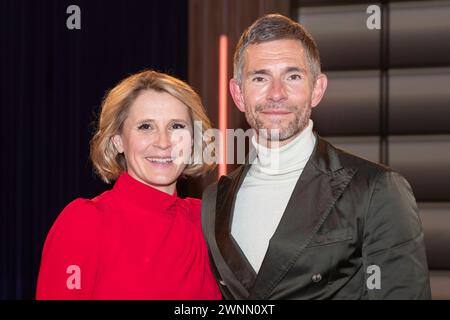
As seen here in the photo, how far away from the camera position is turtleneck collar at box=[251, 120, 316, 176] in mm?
1583

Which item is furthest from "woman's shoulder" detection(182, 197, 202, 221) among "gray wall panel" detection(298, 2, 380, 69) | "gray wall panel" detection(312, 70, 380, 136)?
"gray wall panel" detection(298, 2, 380, 69)

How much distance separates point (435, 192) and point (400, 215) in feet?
4.75

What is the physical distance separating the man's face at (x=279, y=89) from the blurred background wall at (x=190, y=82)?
122 cm

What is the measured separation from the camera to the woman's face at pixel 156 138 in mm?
1678

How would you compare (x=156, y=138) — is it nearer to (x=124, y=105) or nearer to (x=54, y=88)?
(x=124, y=105)

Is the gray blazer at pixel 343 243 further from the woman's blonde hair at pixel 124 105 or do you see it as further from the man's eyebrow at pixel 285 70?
the woman's blonde hair at pixel 124 105

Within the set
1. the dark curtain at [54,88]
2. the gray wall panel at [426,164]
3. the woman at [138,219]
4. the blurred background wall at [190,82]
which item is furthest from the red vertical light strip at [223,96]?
the woman at [138,219]

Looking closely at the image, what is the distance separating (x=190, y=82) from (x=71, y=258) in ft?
4.93

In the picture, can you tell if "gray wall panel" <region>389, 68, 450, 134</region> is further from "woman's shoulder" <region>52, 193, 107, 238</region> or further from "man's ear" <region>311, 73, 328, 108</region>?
"woman's shoulder" <region>52, 193, 107, 238</region>

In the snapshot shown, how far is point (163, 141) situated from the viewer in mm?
1662

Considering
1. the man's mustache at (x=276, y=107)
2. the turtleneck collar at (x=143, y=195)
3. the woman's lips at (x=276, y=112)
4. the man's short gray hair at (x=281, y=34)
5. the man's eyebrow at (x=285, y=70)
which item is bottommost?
the turtleneck collar at (x=143, y=195)

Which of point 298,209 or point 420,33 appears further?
point 420,33

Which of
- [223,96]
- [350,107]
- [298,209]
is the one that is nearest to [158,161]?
[298,209]
